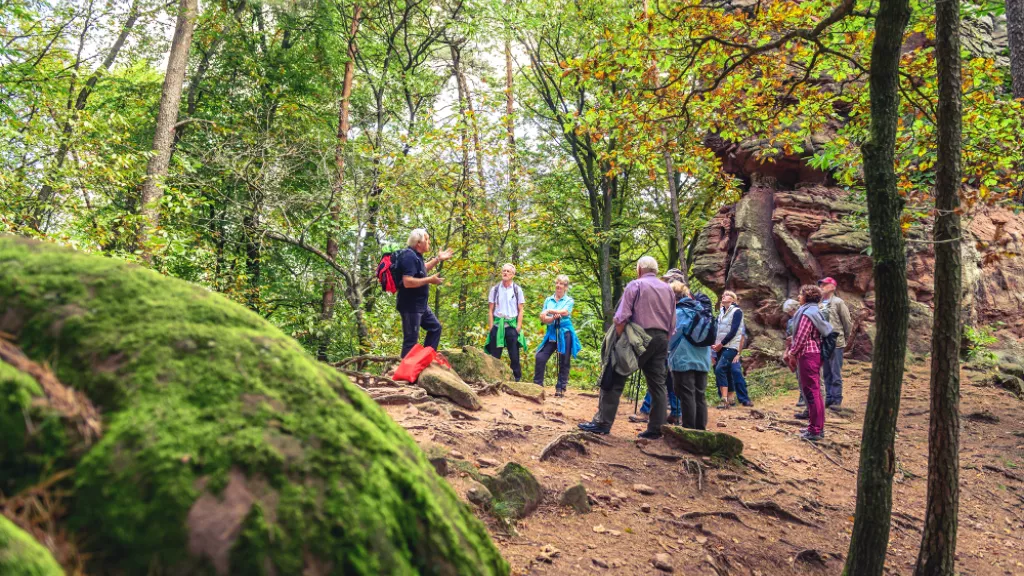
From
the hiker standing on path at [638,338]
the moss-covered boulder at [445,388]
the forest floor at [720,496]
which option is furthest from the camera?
the moss-covered boulder at [445,388]

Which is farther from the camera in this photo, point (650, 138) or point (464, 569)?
point (650, 138)

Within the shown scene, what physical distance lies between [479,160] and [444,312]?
21.1ft

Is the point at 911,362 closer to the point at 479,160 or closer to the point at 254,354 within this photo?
the point at 479,160

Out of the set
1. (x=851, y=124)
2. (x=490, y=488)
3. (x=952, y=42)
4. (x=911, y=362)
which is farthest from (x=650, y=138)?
(x=911, y=362)

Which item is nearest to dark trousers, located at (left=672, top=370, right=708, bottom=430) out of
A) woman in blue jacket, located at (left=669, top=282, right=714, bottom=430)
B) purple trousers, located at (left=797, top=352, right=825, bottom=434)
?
woman in blue jacket, located at (left=669, top=282, right=714, bottom=430)

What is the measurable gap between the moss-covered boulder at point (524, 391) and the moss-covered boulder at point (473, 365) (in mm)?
288

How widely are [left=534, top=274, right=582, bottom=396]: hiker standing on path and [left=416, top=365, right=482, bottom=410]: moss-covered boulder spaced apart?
9.26ft

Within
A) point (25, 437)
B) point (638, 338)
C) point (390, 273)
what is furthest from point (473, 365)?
point (25, 437)

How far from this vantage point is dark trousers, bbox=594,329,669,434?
684cm

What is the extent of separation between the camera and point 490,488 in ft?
14.7

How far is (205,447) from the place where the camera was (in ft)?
4.88

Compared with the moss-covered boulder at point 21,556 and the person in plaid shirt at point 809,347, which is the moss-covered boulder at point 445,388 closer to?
the person in plaid shirt at point 809,347

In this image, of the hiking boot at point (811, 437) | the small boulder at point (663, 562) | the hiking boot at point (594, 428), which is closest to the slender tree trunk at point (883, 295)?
the small boulder at point (663, 562)

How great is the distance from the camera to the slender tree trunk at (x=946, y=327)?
13.7 feet
